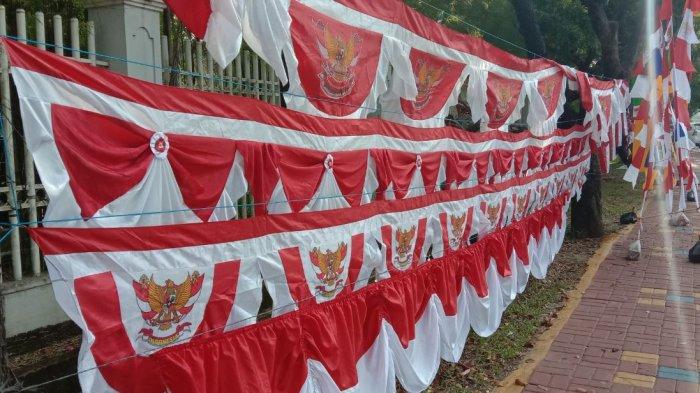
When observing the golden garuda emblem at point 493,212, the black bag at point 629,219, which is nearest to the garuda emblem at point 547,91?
the golden garuda emblem at point 493,212

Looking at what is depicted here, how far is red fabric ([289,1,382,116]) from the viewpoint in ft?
9.10

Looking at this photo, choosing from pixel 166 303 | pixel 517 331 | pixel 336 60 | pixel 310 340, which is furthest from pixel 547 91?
pixel 166 303

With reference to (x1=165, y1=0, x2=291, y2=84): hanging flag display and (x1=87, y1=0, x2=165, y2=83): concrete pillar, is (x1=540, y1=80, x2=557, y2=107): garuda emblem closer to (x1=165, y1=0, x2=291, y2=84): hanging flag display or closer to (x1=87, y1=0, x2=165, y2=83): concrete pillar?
(x1=87, y1=0, x2=165, y2=83): concrete pillar

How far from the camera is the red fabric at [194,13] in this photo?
220cm

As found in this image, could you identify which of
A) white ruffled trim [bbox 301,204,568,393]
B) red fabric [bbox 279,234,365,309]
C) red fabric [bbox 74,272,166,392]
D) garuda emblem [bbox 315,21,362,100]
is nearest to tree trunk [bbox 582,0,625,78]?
white ruffled trim [bbox 301,204,568,393]

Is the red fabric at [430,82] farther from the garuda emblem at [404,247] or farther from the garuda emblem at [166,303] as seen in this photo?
the garuda emblem at [166,303]

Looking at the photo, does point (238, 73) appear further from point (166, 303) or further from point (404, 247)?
point (166, 303)

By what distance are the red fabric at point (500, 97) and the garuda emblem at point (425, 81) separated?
3.11 feet

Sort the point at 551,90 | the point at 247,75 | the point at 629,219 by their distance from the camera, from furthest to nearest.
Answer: the point at 629,219 < the point at 551,90 < the point at 247,75

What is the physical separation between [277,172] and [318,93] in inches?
19.3

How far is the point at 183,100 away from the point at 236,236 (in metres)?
0.62

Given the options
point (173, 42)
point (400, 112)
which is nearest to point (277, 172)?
point (400, 112)

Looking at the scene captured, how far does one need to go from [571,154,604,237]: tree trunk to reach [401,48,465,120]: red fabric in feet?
20.2

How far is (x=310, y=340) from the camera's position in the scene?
2926 millimetres
